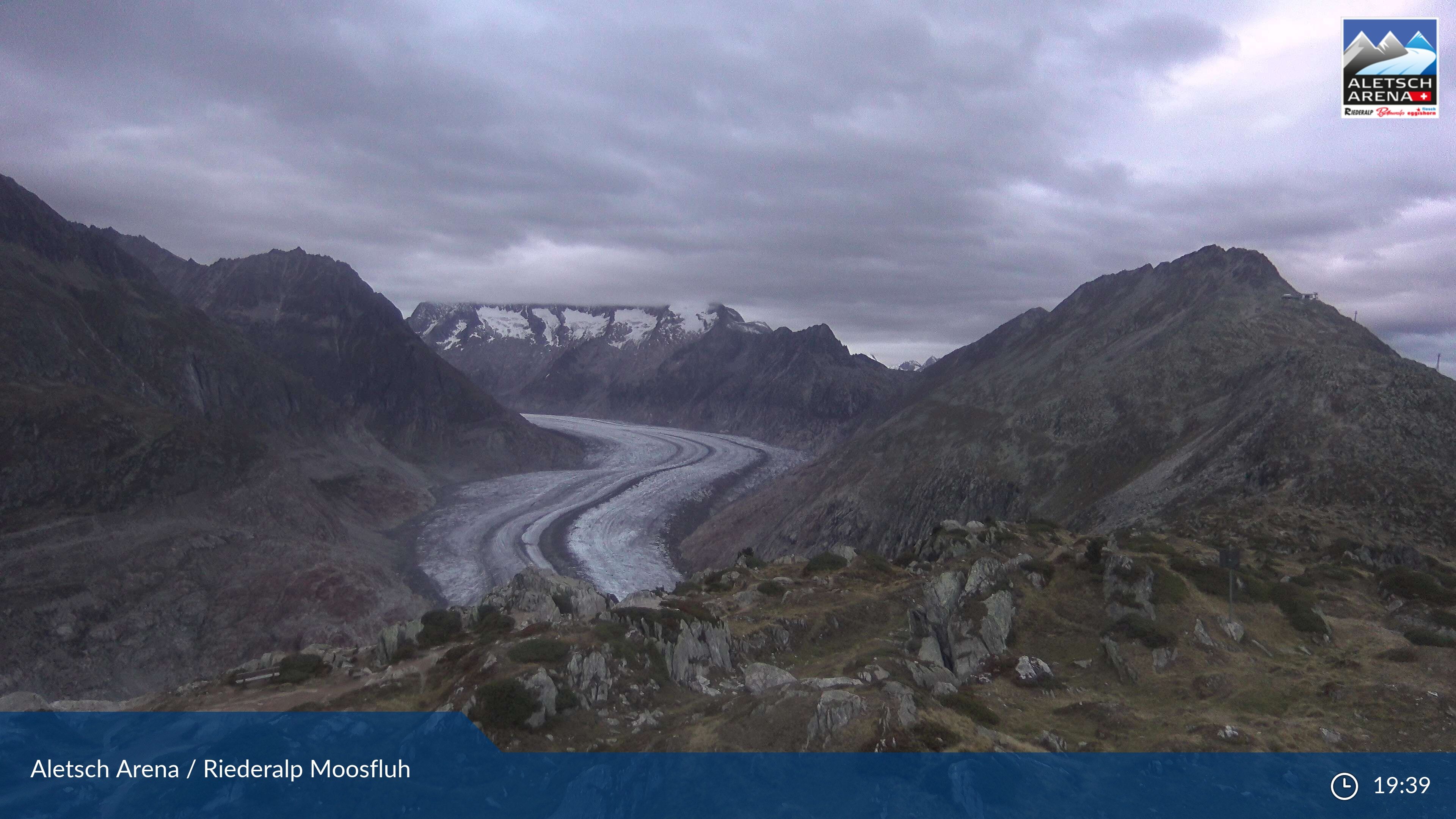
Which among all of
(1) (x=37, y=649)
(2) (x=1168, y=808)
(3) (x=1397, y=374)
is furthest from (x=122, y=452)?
(3) (x=1397, y=374)

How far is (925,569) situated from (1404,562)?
2966cm

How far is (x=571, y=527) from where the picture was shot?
134 meters

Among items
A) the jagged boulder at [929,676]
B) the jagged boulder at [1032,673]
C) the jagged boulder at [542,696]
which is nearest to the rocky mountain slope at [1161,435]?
the jagged boulder at [1032,673]

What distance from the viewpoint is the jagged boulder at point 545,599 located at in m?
38.2

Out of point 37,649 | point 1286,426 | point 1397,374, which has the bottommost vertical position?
point 37,649

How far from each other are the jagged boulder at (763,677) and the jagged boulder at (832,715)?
782 centimetres

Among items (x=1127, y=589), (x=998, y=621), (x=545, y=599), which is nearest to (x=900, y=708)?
(x=998, y=621)

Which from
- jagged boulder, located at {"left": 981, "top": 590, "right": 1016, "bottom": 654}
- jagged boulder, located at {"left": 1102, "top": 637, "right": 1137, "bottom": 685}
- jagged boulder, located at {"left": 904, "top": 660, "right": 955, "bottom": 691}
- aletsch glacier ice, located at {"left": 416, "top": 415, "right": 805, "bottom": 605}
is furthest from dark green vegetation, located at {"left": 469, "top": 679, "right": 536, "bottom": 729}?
aletsch glacier ice, located at {"left": 416, "top": 415, "right": 805, "bottom": 605}

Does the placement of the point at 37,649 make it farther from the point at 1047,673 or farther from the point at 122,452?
the point at 1047,673

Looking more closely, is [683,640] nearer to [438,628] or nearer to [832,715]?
[832,715]

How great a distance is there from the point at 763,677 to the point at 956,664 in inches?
350

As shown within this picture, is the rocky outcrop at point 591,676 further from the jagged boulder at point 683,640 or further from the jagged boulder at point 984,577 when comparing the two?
the jagged boulder at point 984,577

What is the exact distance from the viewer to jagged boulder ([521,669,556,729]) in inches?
1009

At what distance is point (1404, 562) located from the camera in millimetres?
47062
